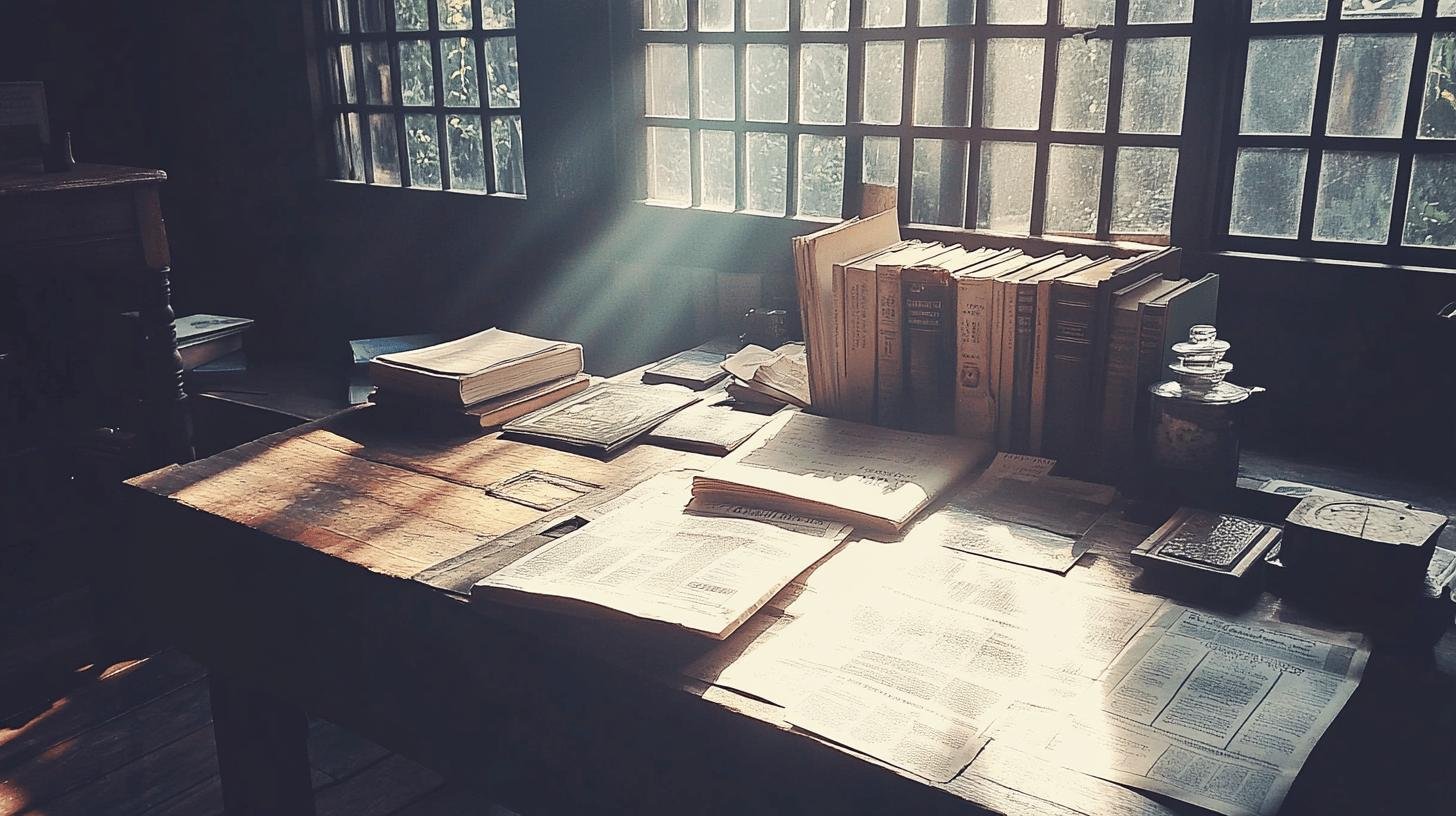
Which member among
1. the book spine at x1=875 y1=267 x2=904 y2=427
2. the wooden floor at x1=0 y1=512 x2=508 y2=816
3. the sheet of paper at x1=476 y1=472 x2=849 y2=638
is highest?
the book spine at x1=875 y1=267 x2=904 y2=427

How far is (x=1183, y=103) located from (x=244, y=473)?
1807 millimetres

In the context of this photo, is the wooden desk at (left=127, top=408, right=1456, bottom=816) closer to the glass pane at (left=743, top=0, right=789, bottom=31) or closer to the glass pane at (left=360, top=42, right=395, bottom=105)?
the glass pane at (left=743, top=0, right=789, bottom=31)

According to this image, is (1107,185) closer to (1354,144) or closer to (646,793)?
(1354,144)

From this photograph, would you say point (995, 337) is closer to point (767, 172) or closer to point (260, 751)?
point (767, 172)

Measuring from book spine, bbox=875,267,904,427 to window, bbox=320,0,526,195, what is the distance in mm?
1657

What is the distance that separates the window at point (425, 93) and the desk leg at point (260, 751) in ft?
5.68

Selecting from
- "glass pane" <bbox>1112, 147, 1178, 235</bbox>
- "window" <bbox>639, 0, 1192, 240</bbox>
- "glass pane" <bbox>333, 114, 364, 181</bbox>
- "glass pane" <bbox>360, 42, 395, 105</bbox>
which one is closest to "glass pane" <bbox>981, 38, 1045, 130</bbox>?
"window" <bbox>639, 0, 1192, 240</bbox>

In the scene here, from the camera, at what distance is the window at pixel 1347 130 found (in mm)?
1769

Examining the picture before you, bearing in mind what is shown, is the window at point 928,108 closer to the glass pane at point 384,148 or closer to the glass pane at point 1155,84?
the glass pane at point 1155,84

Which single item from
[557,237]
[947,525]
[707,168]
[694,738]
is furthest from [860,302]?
[557,237]

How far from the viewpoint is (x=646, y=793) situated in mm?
1232

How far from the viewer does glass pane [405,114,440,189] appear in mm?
3348

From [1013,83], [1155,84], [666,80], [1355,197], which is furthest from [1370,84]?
[666,80]

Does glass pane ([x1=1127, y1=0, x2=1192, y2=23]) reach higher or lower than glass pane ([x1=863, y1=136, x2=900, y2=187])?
higher
